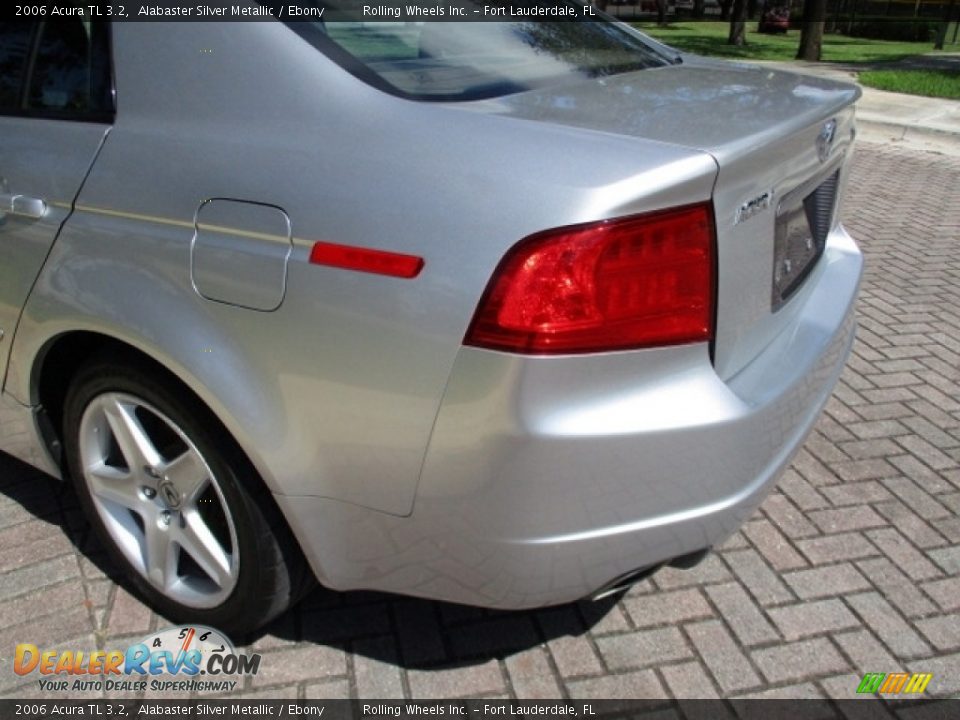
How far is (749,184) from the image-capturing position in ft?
5.64

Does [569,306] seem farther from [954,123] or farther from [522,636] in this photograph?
[954,123]

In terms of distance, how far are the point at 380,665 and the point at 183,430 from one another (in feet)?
2.55

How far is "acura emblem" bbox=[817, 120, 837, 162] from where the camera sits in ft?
6.78

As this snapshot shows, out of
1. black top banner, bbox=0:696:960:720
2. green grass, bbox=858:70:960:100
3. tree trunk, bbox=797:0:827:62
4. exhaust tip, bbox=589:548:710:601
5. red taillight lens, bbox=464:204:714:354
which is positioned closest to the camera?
red taillight lens, bbox=464:204:714:354

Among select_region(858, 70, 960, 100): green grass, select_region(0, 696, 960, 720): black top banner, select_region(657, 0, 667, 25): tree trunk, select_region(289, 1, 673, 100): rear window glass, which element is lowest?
select_region(0, 696, 960, 720): black top banner

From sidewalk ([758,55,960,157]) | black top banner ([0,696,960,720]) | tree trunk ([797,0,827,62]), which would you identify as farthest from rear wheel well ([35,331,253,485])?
tree trunk ([797,0,827,62])

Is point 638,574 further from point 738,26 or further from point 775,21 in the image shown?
point 775,21

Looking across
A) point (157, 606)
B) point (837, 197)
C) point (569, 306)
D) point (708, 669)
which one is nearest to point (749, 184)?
point (569, 306)

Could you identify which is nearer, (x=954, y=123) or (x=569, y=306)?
(x=569, y=306)

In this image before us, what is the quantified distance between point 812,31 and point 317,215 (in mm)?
20187

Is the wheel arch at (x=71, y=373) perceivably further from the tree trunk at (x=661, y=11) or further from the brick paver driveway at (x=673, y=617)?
the tree trunk at (x=661, y=11)

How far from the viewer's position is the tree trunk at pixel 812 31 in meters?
19.0

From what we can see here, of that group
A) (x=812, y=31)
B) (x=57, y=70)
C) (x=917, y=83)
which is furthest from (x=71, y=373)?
(x=812, y=31)

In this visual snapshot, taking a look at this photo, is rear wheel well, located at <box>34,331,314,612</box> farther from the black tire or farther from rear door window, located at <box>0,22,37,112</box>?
rear door window, located at <box>0,22,37,112</box>
